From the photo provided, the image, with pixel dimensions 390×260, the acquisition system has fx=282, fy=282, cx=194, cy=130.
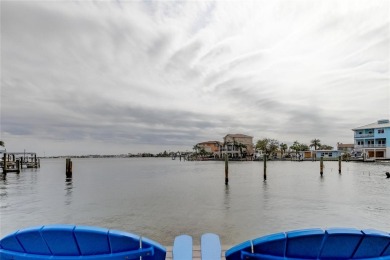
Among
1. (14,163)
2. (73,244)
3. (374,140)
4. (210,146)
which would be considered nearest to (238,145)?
(210,146)

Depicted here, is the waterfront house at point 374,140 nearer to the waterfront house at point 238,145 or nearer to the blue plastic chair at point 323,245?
the waterfront house at point 238,145

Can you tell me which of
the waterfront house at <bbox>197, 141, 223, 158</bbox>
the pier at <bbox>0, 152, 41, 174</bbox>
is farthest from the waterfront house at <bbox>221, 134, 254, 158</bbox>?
the pier at <bbox>0, 152, 41, 174</bbox>

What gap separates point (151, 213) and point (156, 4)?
33.2 ft

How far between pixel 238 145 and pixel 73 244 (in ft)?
358

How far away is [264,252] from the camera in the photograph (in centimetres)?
213

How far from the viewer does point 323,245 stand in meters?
2.03

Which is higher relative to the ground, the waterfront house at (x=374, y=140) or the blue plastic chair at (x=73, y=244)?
the waterfront house at (x=374, y=140)

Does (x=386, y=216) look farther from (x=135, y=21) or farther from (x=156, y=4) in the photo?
(x=135, y=21)

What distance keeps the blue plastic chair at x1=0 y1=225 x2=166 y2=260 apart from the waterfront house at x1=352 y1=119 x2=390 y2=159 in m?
79.0

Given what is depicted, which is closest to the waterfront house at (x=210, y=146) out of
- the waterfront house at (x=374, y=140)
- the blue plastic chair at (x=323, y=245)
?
the waterfront house at (x=374, y=140)

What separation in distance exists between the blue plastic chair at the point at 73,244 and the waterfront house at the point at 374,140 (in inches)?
3110

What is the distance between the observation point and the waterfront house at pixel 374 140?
68.2 meters

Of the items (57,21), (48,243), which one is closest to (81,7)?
(57,21)

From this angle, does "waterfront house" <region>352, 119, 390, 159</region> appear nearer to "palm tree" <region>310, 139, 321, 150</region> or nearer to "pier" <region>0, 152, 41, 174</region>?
"palm tree" <region>310, 139, 321, 150</region>
